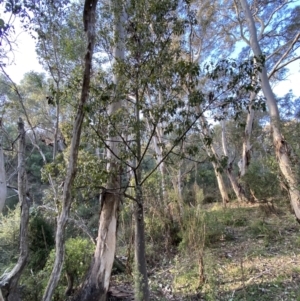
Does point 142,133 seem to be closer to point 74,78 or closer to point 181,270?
point 74,78

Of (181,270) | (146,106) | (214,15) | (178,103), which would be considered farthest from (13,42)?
(214,15)

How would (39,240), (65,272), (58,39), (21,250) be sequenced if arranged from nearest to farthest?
1. (21,250)
2. (65,272)
3. (58,39)
4. (39,240)

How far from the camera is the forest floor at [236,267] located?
348 centimetres

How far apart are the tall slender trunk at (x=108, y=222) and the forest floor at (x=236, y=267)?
0.56m

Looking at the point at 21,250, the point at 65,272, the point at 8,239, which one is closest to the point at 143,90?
the point at 21,250

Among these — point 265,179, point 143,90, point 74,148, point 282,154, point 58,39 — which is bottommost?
point 74,148

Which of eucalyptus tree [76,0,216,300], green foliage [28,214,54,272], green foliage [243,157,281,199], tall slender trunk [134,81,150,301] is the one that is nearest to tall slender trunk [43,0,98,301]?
eucalyptus tree [76,0,216,300]

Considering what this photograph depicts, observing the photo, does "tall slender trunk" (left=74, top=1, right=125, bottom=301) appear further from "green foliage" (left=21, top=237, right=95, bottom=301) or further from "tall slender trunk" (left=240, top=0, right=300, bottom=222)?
"tall slender trunk" (left=240, top=0, right=300, bottom=222)

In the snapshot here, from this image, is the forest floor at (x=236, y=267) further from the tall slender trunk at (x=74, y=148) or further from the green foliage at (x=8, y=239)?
the green foliage at (x=8, y=239)

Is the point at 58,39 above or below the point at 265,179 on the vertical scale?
above

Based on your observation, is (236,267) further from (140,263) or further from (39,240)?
(39,240)

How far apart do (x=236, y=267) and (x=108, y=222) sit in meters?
2.17

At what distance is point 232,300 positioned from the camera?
10.8 feet

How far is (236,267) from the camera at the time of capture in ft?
14.0
